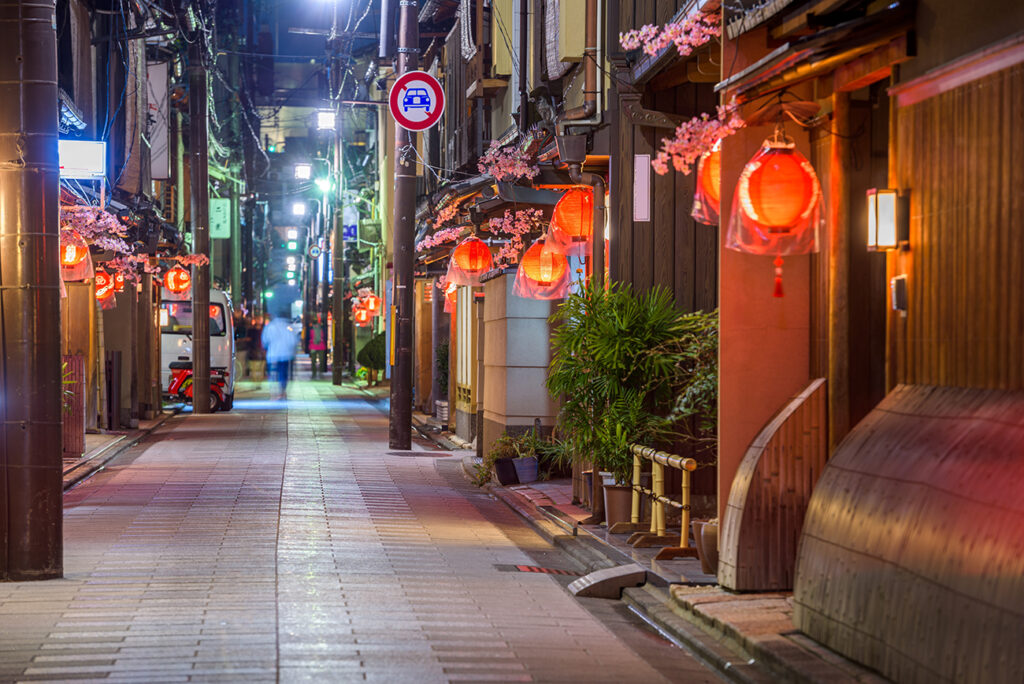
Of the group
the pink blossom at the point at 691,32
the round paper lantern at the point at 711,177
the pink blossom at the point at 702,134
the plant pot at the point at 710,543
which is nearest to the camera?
the pink blossom at the point at 702,134

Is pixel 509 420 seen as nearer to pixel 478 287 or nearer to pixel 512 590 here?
pixel 478 287

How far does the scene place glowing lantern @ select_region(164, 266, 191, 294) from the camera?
3469cm

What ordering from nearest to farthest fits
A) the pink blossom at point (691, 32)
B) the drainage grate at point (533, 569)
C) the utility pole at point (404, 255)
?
the pink blossom at point (691, 32)
the drainage grate at point (533, 569)
the utility pole at point (404, 255)

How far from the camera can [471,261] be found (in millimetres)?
22047

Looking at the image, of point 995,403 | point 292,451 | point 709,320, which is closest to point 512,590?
point 709,320

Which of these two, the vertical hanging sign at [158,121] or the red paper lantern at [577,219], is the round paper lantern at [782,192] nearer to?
the red paper lantern at [577,219]

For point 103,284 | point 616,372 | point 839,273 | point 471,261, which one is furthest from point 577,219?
point 103,284

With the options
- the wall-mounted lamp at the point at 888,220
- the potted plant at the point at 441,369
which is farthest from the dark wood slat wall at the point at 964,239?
the potted plant at the point at 441,369

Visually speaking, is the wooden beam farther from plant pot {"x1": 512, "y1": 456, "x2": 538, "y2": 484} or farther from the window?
the window

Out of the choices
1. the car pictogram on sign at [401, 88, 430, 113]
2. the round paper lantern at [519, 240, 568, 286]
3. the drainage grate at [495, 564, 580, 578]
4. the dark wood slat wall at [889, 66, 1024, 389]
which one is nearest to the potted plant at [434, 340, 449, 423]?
the car pictogram on sign at [401, 88, 430, 113]

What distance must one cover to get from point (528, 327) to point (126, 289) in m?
13.5

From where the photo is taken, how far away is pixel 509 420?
21.0 meters

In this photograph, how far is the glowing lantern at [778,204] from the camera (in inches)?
337

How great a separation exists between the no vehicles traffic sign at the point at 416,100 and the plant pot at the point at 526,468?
732cm
